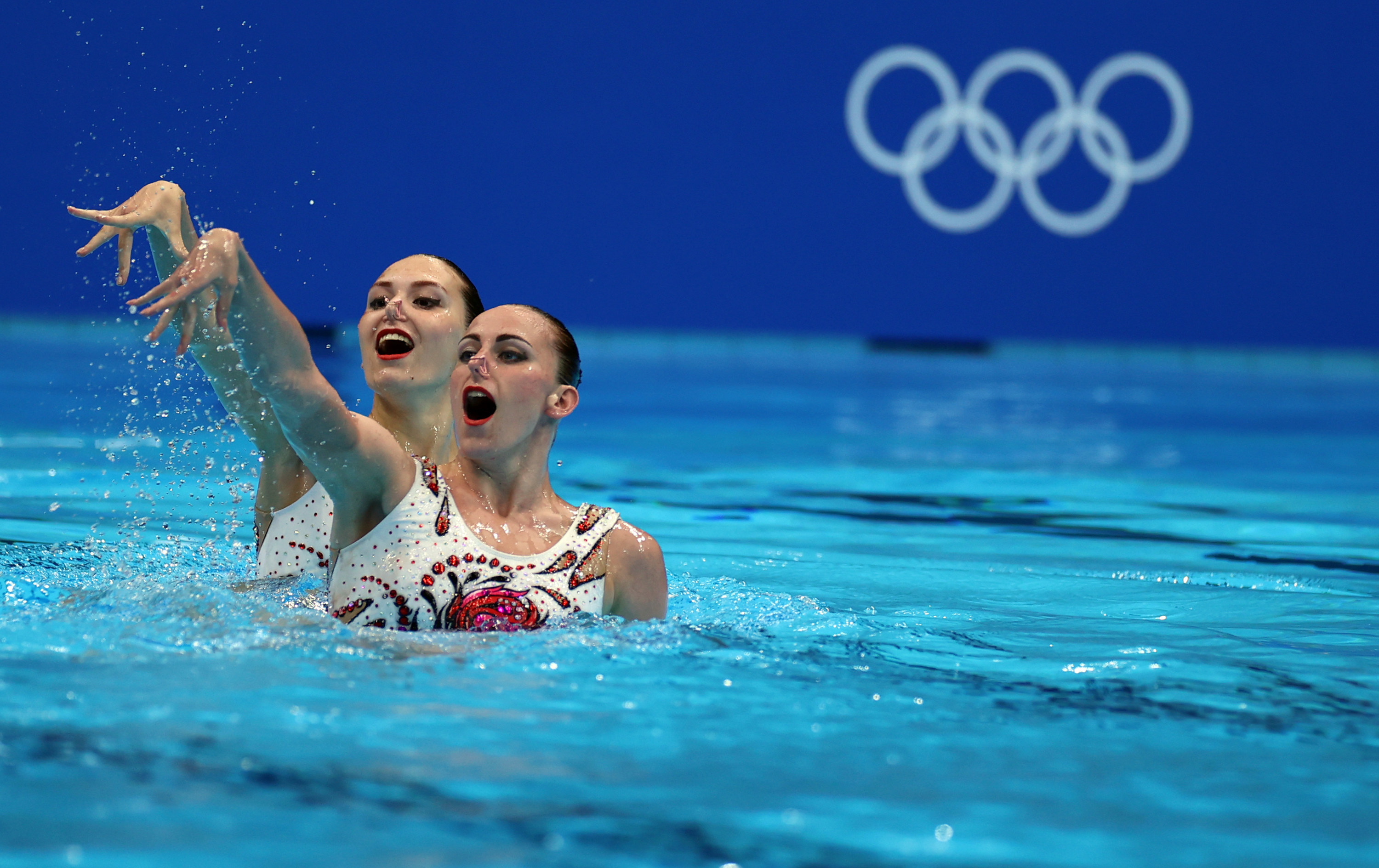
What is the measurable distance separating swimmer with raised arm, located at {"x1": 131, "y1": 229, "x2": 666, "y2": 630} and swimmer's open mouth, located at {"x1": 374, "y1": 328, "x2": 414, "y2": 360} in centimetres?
27

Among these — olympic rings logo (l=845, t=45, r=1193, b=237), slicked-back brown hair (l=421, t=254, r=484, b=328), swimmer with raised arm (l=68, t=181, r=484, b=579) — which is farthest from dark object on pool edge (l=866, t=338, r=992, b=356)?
swimmer with raised arm (l=68, t=181, r=484, b=579)

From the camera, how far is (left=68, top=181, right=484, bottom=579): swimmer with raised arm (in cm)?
336

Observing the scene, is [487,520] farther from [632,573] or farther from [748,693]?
[748,693]

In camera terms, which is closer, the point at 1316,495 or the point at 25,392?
the point at 1316,495

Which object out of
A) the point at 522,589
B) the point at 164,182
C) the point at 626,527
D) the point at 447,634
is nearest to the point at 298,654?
the point at 447,634

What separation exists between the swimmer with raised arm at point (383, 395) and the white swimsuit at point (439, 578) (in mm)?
369

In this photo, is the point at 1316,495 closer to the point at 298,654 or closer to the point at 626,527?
the point at 626,527

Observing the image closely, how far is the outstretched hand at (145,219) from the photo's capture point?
8.91 feet

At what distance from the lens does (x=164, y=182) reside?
2.97 meters

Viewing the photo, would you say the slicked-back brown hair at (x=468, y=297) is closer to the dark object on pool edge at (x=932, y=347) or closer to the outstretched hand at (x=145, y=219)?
the outstretched hand at (x=145, y=219)

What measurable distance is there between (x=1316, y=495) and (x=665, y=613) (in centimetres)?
422

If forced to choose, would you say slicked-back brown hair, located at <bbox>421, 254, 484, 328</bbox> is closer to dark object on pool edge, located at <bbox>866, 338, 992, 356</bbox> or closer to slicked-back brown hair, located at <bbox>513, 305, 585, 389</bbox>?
slicked-back brown hair, located at <bbox>513, 305, 585, 389</bbox>

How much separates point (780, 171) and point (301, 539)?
38.0 feet

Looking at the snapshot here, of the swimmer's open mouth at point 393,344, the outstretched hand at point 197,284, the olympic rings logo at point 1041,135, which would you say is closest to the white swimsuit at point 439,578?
the swimmer's open mouth at point 393,344
